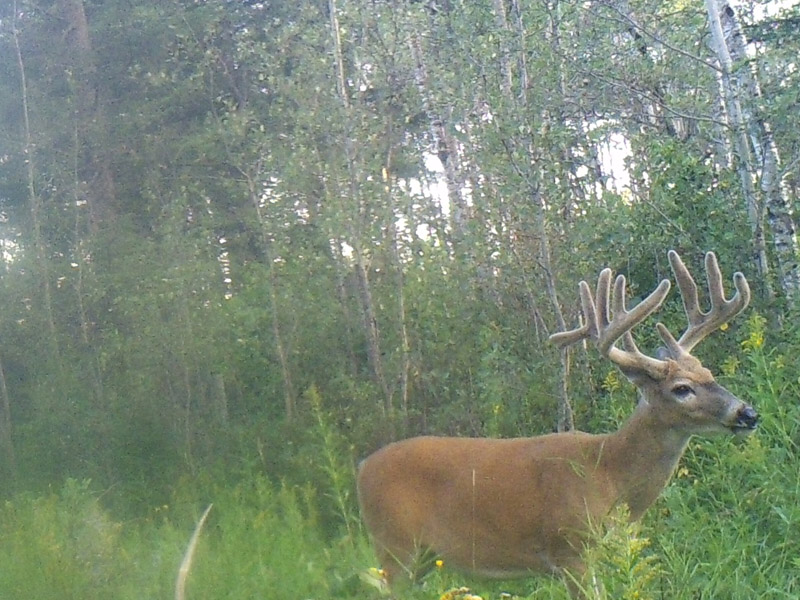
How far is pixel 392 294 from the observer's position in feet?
37.7

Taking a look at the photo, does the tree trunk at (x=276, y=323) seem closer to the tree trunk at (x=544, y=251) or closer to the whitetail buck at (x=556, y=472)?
the tree trunk at (x=544, y=251)

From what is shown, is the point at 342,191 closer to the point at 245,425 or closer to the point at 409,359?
the point at 409,359

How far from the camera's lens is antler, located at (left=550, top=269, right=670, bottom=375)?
5848 mm

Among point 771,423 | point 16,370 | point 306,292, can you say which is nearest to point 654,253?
point 771,423

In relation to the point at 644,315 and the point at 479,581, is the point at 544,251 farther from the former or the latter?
the point at 479,581

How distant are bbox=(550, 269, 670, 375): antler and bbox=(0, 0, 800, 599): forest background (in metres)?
0.72

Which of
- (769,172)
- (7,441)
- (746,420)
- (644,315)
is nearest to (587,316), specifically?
(644,315)

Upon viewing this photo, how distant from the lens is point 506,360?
29.1 ft

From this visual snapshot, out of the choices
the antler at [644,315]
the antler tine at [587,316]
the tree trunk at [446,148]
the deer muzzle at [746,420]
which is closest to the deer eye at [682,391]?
the antler at [644,315]

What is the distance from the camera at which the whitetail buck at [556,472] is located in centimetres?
564

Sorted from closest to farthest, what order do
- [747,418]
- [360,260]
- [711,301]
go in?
[747,418] → [711,301] → [360,260]

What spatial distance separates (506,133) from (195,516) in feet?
12.6

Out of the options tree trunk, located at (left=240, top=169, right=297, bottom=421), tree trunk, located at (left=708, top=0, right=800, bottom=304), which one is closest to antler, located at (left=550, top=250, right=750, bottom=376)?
tree trunk, located at (left=708, top=0, right=800, bottom=304)

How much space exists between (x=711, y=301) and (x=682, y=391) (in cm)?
74
